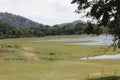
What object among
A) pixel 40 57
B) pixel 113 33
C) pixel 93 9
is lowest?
pixel 40 57

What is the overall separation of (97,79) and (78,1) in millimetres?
5980

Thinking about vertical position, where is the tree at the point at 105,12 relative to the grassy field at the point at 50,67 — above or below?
above

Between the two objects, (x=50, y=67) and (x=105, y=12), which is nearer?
(x=105, y=12)

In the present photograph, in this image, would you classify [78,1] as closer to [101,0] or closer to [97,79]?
[101,0]

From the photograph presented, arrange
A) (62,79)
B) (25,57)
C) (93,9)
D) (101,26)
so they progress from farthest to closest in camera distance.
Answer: (25,57), (62,79), (101,26), (93,9)

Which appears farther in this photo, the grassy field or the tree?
the grassy field

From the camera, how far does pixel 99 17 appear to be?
82.4ft

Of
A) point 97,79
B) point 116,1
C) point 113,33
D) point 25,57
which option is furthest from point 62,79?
point 25,57

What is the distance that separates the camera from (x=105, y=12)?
2427 cm

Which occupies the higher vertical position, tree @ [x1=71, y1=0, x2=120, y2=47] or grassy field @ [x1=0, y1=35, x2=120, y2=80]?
tree @ [x1=71, y1=0, x2=120, y2=47]

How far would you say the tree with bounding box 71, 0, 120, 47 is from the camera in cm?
2373

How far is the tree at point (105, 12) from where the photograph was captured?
2373cm

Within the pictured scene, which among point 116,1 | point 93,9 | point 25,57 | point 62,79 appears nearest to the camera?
point 116,1

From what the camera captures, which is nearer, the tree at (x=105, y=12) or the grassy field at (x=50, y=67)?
the tree at (x=105, y=12)
